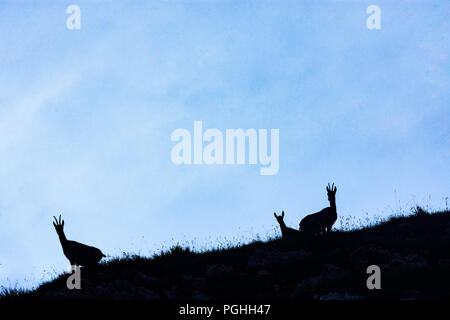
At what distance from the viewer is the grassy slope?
11938mm

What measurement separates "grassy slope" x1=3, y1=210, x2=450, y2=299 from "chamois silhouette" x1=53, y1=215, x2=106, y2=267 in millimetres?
360

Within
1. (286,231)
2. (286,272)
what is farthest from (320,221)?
(286,272)

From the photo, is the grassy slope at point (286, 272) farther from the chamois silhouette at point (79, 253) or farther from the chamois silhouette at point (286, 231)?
the chamois silhouette at point (286, 231)

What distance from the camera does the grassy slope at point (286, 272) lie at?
1194 centimetres

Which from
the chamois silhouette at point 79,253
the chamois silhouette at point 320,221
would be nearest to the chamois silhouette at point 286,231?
the chamois silhouette at point 320,221

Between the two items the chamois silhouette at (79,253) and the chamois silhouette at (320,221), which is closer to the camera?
the chamois silhouette at (79,253)

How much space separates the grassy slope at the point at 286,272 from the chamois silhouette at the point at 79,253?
0.36m

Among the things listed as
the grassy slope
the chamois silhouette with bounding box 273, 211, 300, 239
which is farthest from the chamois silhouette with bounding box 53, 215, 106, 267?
the chamois silhouette with bounding box 273, 211, 300, 239

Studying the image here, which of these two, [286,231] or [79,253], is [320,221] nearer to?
[286,231]

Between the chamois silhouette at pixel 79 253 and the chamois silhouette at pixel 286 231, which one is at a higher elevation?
the chamois silhouette at pixel 286 231

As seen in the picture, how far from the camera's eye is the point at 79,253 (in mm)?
14805

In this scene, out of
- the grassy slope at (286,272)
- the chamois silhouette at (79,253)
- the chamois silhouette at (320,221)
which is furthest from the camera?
the chamois silhouette at (320,221)
